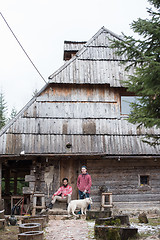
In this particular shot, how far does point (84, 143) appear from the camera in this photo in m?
12.5

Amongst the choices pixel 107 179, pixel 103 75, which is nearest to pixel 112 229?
pixel 107 179

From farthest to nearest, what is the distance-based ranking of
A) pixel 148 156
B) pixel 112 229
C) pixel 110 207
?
pixel 148 156 → pixel 110 207 → pixel 112 229

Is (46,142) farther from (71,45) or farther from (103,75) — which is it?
(71,45)

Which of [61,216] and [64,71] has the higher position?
[64,71]

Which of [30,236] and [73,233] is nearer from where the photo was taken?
[30,236]

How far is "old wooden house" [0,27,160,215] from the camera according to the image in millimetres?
12281

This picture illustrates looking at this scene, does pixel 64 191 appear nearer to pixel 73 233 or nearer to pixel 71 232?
pixel 71 232

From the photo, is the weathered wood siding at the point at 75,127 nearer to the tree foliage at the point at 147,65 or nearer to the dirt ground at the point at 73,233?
the dirt ground at the point at 73,233

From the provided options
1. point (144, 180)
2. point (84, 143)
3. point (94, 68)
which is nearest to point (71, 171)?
point (84, 143)

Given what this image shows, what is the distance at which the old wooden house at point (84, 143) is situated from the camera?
40.3ft

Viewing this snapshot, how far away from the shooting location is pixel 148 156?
12359mm

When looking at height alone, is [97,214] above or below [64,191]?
below

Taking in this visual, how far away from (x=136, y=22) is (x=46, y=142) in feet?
22.7

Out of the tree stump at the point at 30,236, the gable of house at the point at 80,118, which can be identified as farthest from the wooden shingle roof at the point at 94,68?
the tree stump at the point at 30,236
